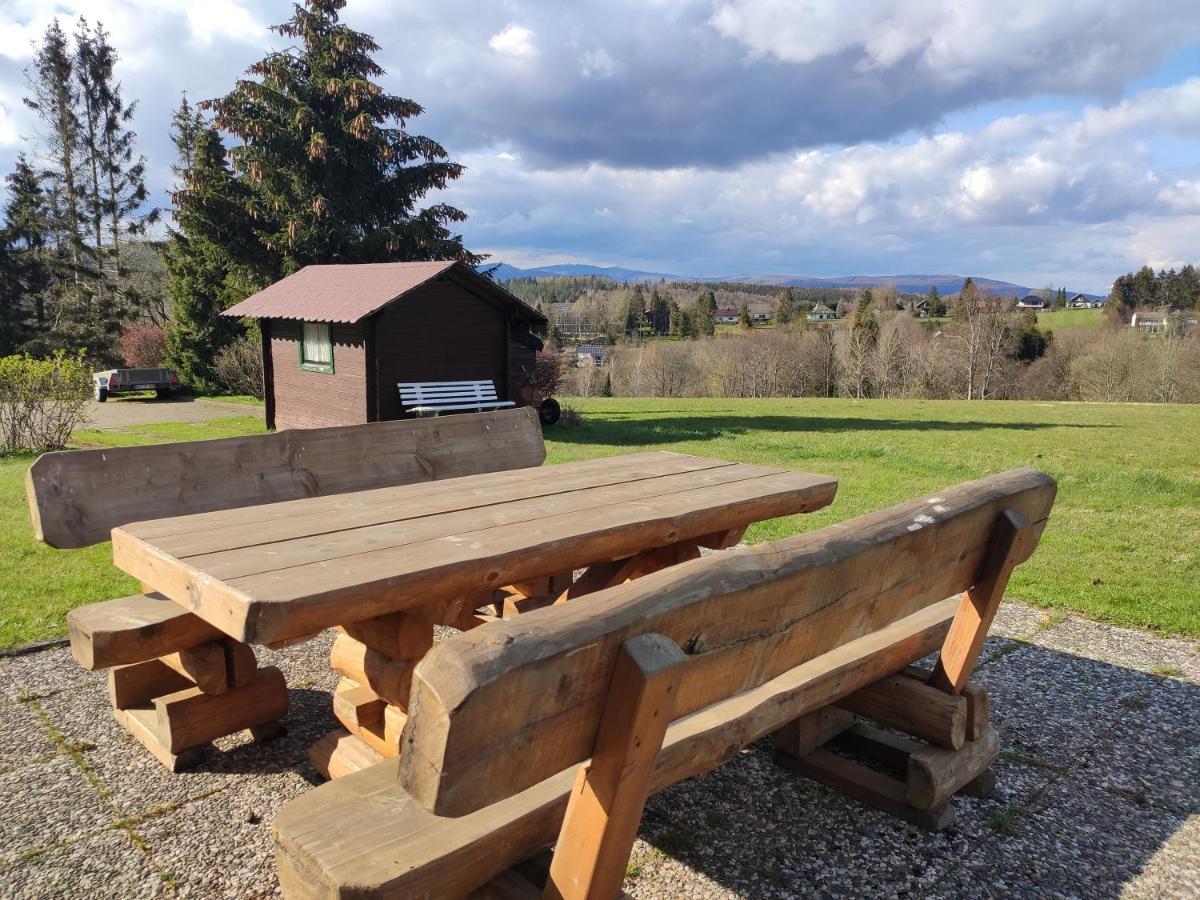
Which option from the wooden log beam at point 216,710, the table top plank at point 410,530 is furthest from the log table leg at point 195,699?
the table top plank at point 410,530

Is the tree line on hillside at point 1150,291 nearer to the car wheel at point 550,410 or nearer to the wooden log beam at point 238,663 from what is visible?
the car wheel at point 550,410

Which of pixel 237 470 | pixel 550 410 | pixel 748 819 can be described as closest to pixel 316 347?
pixel 550 410

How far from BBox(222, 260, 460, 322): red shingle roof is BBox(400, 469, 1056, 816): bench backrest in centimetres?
1160

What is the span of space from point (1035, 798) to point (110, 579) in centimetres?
574

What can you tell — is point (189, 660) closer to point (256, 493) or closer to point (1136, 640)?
point (256, 493)

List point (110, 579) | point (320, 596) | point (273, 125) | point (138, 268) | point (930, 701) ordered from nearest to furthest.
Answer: point (320, 596)
point (930, 701)
point (110, 579)
point (273, 125)
point (138, 268)

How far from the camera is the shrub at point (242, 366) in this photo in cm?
2333

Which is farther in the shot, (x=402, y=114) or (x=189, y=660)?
(x=402, y=114)

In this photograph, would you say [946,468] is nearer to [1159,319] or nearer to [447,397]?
[447,397]

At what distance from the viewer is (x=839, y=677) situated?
2.75 m

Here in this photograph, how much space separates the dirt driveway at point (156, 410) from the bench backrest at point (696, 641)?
18.7 metres

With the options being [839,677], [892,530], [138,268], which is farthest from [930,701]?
[138,268]

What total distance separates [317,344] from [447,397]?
2687 millimetres

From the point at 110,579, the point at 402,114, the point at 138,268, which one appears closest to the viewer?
the point at 110,579
